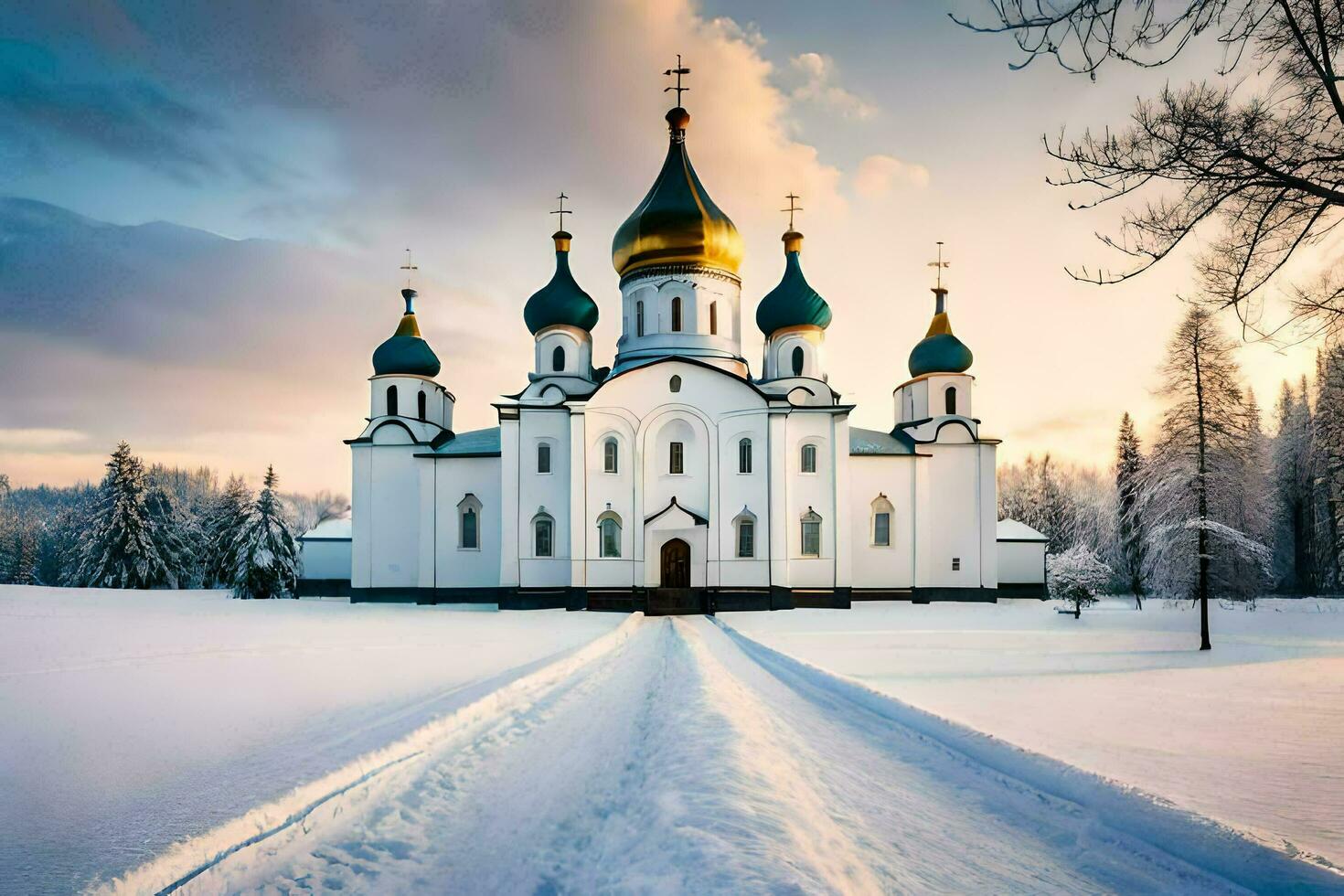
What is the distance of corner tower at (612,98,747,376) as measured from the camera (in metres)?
30.4

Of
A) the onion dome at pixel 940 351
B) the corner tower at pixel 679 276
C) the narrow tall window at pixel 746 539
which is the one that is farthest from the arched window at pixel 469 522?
the onion dome at pixel 940 351

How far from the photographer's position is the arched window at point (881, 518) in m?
30.2

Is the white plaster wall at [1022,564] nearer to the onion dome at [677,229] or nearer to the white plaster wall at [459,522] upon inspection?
the onion dome at [677,229]

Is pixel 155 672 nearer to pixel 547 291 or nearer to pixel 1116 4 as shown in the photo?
pixel 1116 4

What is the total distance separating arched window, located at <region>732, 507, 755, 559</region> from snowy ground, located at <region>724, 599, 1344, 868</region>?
5.83 meters

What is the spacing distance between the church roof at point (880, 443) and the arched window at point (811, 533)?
4242mm

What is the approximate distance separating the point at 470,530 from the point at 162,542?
28.3 metres

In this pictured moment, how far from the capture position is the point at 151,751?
21.0ft

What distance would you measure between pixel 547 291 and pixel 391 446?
9.58 meters

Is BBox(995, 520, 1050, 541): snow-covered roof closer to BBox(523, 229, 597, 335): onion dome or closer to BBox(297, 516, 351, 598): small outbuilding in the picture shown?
BBox(523, 229, 597, 335): onion dome

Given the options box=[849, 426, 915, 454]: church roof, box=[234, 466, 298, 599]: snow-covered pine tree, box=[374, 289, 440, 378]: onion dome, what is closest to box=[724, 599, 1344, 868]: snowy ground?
box=[849, 426, 915, 454]: church roof

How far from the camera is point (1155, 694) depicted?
9570mm

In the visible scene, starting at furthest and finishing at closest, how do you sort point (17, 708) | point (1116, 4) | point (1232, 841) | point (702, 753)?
point (17, 708)
point (702, 753)
point (1116, 4)
point (1232, 841)

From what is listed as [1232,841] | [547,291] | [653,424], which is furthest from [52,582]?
[1232,841]
